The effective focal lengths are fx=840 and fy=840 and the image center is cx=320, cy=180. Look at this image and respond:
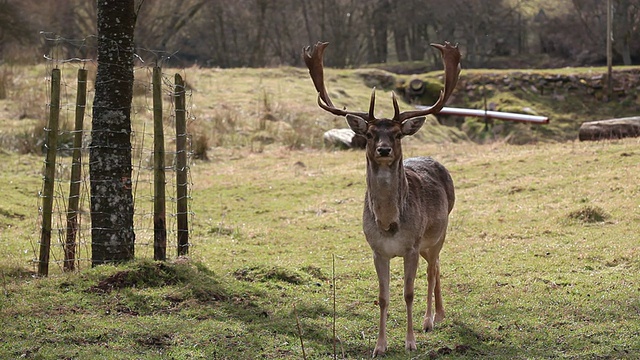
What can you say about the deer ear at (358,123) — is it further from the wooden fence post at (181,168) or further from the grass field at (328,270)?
the wooden fence post at (181,168)

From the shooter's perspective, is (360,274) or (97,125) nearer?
(97,125)

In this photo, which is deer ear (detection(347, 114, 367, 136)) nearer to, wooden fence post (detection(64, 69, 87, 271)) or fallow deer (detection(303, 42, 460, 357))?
fallow deer (detection(303, 42, 460, 357))

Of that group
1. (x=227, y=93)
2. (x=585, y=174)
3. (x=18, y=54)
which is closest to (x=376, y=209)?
(x=585, y=174)

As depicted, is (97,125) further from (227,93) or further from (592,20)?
(592,20)

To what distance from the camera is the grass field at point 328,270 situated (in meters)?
7.06

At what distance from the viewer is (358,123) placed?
23.7 ft

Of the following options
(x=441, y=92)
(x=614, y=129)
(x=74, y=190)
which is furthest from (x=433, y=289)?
(x=614, y=129)

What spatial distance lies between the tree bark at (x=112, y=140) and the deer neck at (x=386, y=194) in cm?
286

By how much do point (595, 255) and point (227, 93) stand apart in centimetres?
1724

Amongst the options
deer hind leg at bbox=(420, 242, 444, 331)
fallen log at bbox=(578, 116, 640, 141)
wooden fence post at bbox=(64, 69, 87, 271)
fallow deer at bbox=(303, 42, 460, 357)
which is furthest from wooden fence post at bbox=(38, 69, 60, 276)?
fallen log at bbox=(578, 116, 640, 141)

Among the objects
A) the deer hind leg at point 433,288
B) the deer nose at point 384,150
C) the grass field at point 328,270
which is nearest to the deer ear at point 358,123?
the deer nose at point 384,150

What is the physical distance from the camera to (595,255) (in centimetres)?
1027

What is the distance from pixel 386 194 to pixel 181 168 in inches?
132

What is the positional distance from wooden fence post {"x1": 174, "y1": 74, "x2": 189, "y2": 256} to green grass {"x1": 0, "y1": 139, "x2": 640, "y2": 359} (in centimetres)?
47
